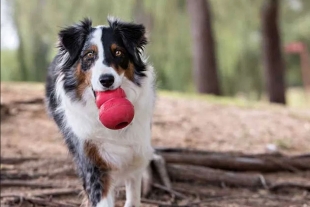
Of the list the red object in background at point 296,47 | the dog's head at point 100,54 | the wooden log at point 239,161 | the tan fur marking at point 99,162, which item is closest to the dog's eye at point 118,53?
the dog's head at point 100,54

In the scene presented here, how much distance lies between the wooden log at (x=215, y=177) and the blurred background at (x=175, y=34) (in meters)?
5.72

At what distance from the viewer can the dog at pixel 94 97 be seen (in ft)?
11.4

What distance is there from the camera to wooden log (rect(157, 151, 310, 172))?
539 centimetres

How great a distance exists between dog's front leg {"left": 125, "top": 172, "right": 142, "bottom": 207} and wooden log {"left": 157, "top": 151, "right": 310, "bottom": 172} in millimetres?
1179

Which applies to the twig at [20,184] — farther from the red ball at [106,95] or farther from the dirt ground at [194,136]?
the red ball at [106,95]

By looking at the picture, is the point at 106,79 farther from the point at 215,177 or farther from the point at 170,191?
the point at 215,177

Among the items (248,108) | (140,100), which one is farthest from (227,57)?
(140,100)

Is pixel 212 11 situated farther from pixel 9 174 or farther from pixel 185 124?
pixel 9 174

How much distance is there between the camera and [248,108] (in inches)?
361

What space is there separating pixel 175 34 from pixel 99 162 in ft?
30.7

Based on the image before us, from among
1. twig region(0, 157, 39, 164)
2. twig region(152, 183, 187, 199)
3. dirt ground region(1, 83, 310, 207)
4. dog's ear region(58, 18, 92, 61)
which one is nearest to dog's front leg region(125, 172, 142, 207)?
dirt ground region(1, 83, 310, 207)

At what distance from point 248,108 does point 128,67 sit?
591 centimetres

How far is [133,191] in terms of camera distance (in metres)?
4.19

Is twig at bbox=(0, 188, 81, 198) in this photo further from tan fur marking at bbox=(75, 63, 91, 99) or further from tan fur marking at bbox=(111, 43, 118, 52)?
tan fur marking at bbox=(111, 43, 118, 52)
